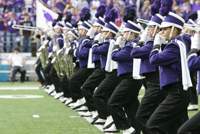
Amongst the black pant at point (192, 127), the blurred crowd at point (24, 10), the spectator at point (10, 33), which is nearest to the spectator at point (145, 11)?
the blurred crowd at point (24, 10)

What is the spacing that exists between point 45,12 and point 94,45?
25.3 feet

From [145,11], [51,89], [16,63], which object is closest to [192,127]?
[51,89]

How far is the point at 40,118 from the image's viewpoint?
29.8 feet

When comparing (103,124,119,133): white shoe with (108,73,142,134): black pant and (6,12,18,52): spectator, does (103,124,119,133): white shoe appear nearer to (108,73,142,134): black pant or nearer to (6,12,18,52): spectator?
(108,73,142,134): black pant

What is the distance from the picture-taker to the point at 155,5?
20.0ft

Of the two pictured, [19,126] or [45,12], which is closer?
[19,126]

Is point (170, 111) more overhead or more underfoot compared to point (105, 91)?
more overhead

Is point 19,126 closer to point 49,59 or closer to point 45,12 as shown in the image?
point 49,59

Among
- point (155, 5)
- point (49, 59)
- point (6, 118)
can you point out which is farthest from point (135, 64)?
point (49, 59)

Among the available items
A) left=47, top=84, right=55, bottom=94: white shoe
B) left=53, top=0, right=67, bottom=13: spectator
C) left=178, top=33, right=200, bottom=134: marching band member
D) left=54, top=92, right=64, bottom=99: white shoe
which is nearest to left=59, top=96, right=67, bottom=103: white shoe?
left=54, top=92, right=64, bottom=99: white shoe

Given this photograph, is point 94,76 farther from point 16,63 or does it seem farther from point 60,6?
point 60,6

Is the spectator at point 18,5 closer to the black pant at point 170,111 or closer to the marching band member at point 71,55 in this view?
the marching band member at point 71,55

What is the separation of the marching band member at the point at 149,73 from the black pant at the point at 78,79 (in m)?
3.83

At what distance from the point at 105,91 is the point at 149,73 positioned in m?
1.90
